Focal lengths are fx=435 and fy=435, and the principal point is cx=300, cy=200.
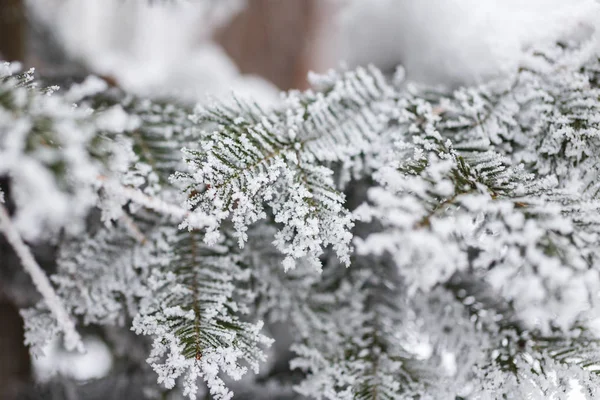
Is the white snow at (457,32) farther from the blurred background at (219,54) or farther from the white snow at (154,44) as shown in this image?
the white snow at (154,44)

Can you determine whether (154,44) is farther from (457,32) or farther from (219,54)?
(457,32)

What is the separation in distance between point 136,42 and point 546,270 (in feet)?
3.22

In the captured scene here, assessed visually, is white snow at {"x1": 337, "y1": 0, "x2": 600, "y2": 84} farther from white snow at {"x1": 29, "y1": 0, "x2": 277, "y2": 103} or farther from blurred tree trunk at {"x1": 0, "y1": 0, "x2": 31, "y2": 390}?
blurred tree trunk at {"x1": 0, "y1": 0, "x2": 31, "y2": 390}

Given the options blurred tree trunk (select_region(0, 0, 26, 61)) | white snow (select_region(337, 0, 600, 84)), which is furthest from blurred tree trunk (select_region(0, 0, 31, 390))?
white snow (select_region(337, 0, 600, 84))

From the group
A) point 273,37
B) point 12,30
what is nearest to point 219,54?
point 273,37

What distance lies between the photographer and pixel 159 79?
632mm

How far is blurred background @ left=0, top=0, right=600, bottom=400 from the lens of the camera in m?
0.41

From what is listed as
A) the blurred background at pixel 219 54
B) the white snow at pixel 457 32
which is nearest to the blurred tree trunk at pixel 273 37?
the blurred background at pixel 219 54

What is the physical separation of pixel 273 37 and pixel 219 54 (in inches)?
7.3

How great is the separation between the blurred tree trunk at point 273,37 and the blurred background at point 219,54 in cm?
2

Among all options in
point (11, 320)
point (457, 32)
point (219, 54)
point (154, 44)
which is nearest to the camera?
point (457, 32)

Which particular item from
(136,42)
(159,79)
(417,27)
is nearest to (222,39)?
(136,42)

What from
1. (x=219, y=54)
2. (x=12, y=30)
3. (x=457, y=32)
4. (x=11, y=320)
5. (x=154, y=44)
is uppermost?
(x=154, y=44)

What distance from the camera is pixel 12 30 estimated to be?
59cm
